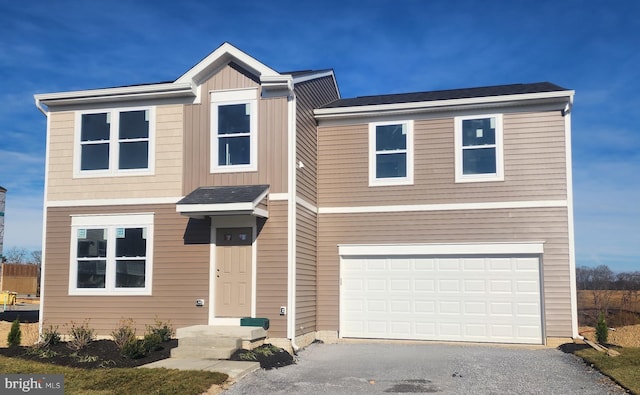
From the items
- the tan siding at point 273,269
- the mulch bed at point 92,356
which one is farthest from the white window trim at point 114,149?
the mulch bed at point 92,356

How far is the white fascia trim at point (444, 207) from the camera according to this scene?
13250 millimetres

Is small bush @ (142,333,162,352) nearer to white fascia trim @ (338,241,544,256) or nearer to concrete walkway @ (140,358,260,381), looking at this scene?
concrete walkway @ (140,358,260,381)

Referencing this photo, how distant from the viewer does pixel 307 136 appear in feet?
45.3

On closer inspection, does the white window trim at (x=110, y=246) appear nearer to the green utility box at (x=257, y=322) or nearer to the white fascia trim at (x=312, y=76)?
the green utility box at (x=257, y=322)

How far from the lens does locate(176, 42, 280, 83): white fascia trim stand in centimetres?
1273

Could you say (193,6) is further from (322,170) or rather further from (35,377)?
(35,377)

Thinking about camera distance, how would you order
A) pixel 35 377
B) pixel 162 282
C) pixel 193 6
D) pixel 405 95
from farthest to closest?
pixel 405 95
pixel 193 6
pixel 162 282
pixel 35 377

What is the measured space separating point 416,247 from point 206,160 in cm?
526

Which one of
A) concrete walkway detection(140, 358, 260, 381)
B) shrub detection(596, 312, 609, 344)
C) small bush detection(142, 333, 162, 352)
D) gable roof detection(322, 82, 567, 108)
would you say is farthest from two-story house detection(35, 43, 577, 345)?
concrete walkway detection(140, 358, 260, 381)

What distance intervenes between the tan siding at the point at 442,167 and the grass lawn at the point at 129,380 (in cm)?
658

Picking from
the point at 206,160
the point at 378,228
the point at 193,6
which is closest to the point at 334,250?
the point at 378,228

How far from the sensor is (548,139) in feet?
43.9

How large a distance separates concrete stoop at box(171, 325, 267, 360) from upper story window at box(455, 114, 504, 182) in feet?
19.7

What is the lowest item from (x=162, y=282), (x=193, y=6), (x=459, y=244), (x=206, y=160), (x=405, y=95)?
(x=162, y=282)
